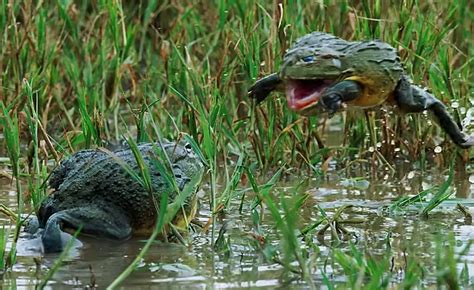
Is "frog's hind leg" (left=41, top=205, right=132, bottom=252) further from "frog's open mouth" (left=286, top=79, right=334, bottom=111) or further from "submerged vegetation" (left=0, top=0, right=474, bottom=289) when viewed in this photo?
"frog's open mouth" (left=286, top=79, right=334, bottom=111)

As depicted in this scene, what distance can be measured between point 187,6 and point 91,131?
2.34 m

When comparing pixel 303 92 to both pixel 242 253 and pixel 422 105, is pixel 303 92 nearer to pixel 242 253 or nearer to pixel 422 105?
pixel 422 105

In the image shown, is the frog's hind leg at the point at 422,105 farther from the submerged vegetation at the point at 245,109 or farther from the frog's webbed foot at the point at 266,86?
the frog's webbed foot at the point at 266,86

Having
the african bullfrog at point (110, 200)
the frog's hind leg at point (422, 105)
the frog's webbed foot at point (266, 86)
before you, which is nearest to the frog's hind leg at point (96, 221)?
the african bullfrog at point (110, 200)

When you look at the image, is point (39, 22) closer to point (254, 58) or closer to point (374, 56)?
point (254, 58)

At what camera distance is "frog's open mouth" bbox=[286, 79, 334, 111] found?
163 inches

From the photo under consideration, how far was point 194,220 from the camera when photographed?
4.84 meters

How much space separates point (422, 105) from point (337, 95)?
0.47 metres

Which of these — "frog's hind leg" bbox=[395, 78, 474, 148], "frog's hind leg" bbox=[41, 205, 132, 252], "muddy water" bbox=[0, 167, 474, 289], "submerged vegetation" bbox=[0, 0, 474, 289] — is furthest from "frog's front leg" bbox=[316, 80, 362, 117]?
"frog's hind leg" bbox=[41, 205, 132, 252]

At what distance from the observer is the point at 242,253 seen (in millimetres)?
4285

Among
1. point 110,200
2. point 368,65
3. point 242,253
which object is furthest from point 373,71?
point 110,200

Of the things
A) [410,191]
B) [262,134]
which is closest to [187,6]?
[262,134]

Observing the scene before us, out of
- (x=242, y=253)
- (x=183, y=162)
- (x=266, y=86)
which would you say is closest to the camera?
(x=242, y=253)

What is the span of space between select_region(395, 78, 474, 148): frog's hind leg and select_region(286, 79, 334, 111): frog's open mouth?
0.93ft
